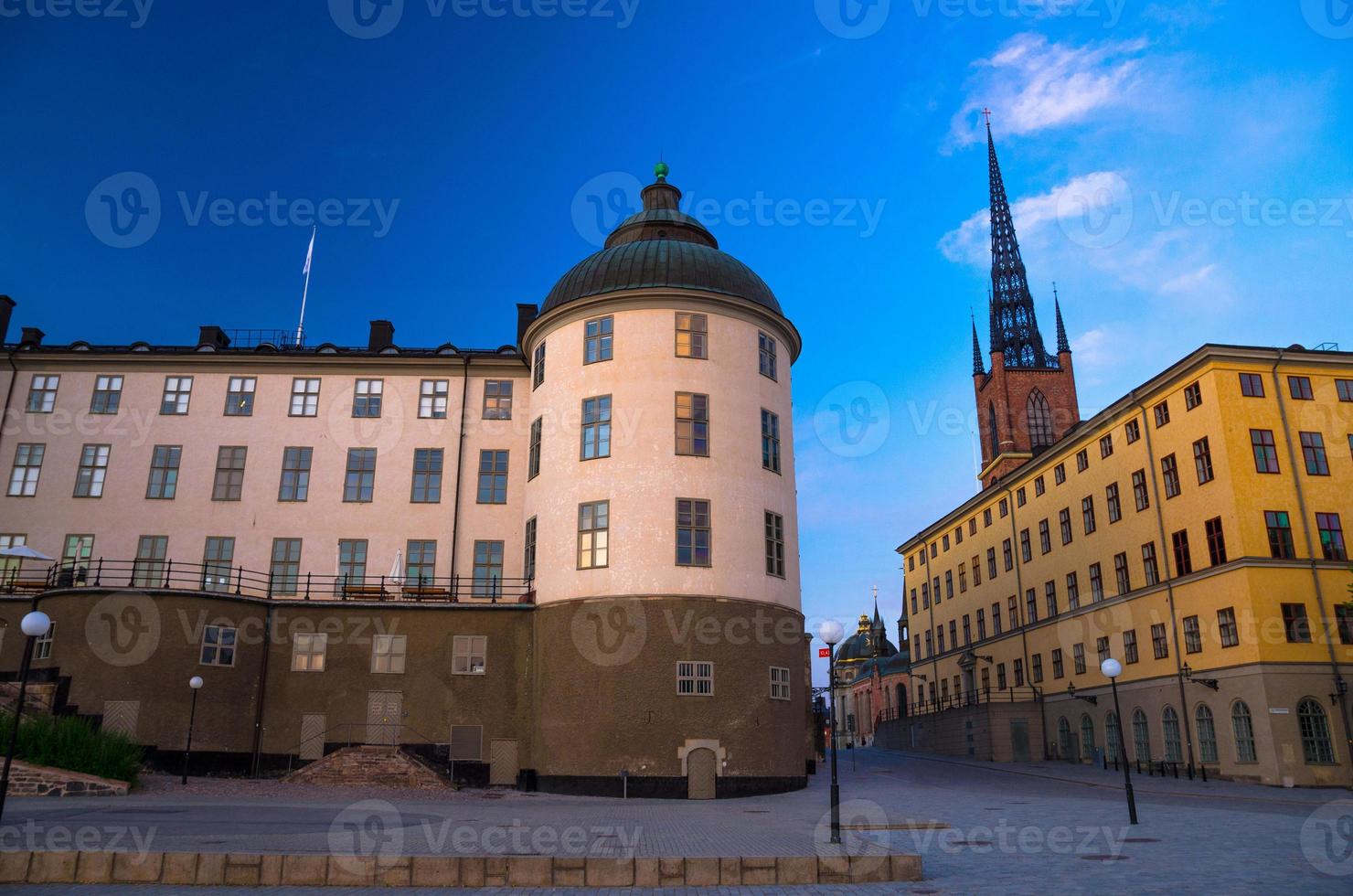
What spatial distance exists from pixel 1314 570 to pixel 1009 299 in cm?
9210

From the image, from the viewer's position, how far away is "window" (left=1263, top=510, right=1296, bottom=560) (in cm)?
3859

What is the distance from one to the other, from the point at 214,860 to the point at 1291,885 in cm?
A: 1484

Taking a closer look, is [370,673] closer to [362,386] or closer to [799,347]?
[362,386]

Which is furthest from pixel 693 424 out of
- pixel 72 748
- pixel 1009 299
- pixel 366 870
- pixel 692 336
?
pixel 1009 299

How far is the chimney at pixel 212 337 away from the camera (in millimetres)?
43062

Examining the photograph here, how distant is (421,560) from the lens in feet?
127

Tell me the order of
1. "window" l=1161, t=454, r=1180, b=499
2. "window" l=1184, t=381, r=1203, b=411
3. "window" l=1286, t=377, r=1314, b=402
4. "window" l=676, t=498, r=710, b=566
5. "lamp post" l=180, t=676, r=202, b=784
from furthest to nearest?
"window" l=1161, t=454, r=1180, b=499
"window" l=1184, t=381, r=1203, b=411
"window" l=1286, t=377, r=1314, b=402
"window" l=676, t=498, r=710, b=566
"lamp post" l=180, t=676, r=202, b=784

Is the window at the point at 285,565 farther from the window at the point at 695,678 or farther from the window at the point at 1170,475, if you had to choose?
the window at the point at 1170,475

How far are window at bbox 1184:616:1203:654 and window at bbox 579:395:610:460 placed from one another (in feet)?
89.9

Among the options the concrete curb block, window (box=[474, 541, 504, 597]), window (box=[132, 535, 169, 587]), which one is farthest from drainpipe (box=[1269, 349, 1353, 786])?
window (box=[132, 535, 169, 587])

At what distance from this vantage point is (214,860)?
13.2m

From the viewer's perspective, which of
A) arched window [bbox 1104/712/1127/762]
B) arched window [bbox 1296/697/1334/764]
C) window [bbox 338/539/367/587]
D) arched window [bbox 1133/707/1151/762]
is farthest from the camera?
arched window [bbox 1104/712/1127/762]

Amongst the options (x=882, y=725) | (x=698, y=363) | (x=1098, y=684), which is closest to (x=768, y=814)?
(x=698, y=363)

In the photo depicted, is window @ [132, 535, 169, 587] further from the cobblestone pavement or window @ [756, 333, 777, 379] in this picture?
window @ [756, 333, 777, 379]
